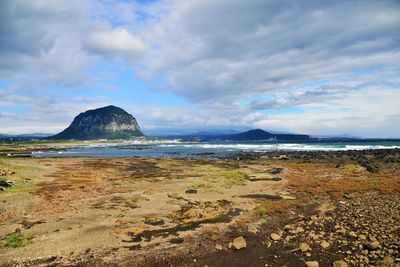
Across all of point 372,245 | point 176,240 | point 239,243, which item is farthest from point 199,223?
point 372,245

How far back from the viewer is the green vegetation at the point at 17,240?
17.8 meters

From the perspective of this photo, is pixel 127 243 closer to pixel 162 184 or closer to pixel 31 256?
pixel 31 256

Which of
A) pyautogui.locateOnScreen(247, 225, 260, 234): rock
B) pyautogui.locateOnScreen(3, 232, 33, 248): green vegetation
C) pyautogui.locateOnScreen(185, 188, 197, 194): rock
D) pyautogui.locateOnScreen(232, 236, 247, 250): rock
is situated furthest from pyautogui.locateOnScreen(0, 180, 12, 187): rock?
pyautogui.locateOnScreen(232, 236, 247, 250): rock

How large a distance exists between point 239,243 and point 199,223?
15.6ft

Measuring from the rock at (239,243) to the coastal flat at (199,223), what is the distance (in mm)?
236

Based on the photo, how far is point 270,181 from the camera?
41.8 m

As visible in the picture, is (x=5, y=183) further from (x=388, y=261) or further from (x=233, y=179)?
(x=388, y=261)

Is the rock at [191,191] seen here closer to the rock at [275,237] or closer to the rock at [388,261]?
the rock at [275,237]

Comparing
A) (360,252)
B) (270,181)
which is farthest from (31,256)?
(270,181)

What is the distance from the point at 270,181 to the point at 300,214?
17566mm

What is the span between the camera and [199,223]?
22062 millimetres

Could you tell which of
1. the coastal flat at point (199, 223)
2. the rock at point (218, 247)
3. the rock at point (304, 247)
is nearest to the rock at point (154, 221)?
the coastal flat at point (199, 223)

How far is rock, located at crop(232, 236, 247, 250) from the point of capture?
17.6 metres

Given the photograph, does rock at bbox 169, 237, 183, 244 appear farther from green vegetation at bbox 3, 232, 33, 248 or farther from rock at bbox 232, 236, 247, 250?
green vegetation at bbox 3, 232, 33, 248
